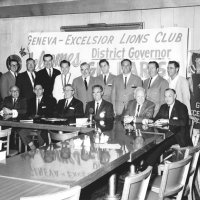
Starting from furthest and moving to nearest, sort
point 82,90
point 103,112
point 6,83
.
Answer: point 6,83
point 82,90
point 103,112

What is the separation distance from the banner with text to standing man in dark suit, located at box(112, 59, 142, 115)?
371 mm

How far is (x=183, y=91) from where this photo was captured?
6754 mm

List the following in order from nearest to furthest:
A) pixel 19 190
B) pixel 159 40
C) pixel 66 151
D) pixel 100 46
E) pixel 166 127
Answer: pixel 19 190
pixel 66 151
pixel 166 127
pixel 159 40
pixel 100 46

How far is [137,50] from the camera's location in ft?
23.8

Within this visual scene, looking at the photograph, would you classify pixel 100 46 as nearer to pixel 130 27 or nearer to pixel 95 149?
pixel 130 27

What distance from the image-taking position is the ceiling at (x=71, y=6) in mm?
6970

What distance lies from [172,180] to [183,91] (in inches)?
150

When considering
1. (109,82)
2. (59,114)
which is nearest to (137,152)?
(59,114)

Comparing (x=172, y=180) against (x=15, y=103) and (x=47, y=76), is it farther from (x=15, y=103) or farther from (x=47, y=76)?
(x=47, y=76)

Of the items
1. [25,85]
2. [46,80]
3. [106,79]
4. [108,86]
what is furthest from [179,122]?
[25,85]

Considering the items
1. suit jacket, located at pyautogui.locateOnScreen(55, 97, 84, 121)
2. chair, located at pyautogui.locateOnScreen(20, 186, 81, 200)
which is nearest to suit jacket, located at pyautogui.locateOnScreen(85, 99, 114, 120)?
suit jacket, located at pyautogui.locateOnScreen(55, 97, 84, 121)

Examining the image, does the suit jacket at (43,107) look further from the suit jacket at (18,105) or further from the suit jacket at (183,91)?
the suit jacket at (183,91)

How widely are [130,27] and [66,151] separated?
14.4 ft

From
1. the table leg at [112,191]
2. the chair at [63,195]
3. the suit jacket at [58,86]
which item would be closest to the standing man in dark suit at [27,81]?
the suit jacket at [58,86]
